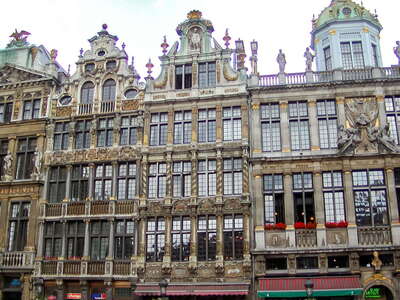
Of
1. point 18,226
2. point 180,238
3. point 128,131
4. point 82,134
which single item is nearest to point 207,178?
point 180,238

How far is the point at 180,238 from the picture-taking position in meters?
27.1

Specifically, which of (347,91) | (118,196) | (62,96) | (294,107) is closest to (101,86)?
(62,96)

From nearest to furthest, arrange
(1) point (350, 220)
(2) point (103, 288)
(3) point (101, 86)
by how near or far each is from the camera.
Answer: (1) point (350, 220) → (2) point (103, 288) → (3) point (101, 86)

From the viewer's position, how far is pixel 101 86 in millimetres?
31156

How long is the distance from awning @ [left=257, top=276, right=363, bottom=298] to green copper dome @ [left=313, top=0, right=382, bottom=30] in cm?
1706

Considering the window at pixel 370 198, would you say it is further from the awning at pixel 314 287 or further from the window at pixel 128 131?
the window at pixel 128 131

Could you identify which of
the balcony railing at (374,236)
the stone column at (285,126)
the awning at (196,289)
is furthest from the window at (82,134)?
the balcony railing at (374,236)

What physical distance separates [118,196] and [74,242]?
12.6 feet

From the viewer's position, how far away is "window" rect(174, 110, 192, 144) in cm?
2884

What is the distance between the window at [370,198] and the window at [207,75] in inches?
408

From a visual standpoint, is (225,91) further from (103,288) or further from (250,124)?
(103,288)

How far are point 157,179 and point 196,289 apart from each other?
6.91m

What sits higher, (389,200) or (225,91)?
(225,91)

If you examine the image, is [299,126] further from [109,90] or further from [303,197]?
[109,90]
